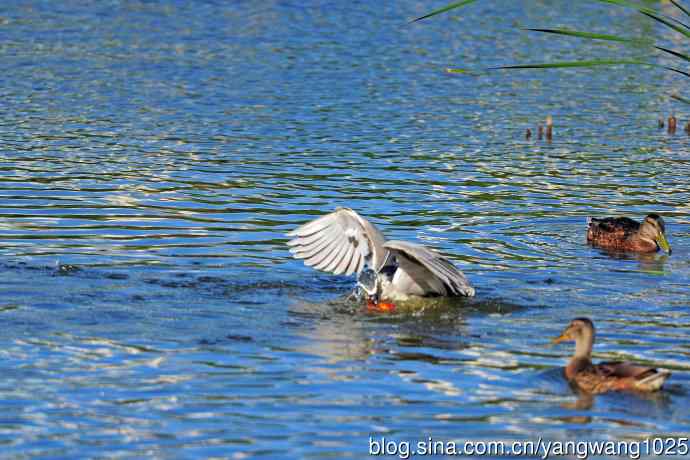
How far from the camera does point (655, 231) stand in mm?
15180

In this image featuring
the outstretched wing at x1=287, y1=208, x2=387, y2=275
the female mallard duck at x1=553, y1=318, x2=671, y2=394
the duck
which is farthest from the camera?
the outstretched wing at x1=287, y1=208, x2=387, y2=275

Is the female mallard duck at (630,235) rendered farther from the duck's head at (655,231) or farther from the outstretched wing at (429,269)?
the outstretched wing at (429,269)

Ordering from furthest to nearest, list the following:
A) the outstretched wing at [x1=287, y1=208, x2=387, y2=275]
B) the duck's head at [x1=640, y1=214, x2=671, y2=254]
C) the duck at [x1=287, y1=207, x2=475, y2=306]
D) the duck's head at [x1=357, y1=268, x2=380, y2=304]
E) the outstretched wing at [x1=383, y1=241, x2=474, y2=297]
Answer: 1. the duck's head at [x1=640, y1=214, x2=671, y2=254]
2. the outstretched wing at [x1=287, y1=208, x2=387, y2=275]
3. the duck's head at [x1=357, y1=268, x2=380, y2=304]
4. the duck at [x1=287, y1=207, x2=475, y2=306]
5. the outstretched wing at [x1=383, y1=241, x2=474, y2=297]

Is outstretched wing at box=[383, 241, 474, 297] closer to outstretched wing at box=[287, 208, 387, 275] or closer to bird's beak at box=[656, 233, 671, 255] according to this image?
outstretched wing at box=[287, 208, 387, 275]

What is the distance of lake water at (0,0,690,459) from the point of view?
9062mm

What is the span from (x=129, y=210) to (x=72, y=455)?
28.2 feet

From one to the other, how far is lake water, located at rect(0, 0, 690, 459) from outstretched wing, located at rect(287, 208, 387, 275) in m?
0.29

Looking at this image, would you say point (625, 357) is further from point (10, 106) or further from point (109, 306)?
point (10, 106)

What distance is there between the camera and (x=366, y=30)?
38.2 meters

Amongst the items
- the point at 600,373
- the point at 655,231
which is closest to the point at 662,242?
the point at 655,231

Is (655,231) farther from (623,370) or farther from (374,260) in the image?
(623,370)

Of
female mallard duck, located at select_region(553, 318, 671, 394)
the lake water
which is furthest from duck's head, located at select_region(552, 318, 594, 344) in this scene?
the lake water

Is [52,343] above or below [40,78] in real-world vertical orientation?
below

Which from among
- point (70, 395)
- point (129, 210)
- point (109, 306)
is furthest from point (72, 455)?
point (129, 210)
